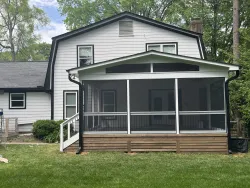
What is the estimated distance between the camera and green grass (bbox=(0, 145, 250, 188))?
20.5 ft

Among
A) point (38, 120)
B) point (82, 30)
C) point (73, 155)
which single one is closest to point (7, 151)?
point (73, 155)

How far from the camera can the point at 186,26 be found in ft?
83.7

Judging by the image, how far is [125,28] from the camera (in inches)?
608

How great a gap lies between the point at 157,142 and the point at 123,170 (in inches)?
130

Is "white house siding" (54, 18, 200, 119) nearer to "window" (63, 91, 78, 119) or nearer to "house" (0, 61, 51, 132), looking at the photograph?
"window" (63, 91, 78, 119)

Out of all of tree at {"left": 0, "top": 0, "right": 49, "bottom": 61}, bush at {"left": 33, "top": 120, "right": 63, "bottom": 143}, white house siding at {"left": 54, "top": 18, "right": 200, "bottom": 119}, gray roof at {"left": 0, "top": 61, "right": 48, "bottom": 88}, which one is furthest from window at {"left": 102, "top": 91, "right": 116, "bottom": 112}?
tree at {"left": 0, "top": 0, "right": 49, "bottom": 61}

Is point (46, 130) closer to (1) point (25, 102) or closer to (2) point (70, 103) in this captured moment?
(2) point (70, 103)

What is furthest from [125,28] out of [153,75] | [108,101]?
[153,75]

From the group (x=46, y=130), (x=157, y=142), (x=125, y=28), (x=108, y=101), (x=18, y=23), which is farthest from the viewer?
(x=18, y=23)

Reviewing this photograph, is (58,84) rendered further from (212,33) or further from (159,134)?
(212,33)

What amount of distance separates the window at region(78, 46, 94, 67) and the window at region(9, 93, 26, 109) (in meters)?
3.90

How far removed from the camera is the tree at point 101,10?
96.6ft

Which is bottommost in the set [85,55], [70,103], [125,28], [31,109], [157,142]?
[157,142]

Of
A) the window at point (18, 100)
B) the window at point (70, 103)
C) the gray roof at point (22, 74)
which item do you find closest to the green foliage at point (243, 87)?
the window at point (70, 103)
